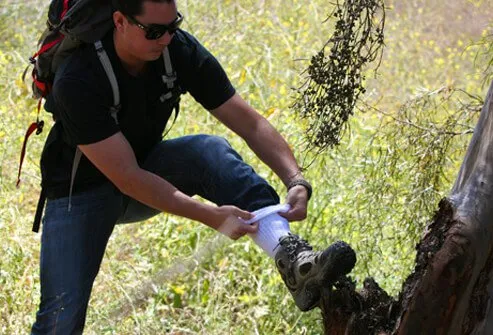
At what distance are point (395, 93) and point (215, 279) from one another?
12.0 ft

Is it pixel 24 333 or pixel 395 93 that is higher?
pixel 395 93

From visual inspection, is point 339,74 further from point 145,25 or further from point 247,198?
point 145,25

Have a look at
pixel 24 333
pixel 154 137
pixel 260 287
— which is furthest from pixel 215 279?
pixel 154 137

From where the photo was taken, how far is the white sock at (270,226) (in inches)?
145

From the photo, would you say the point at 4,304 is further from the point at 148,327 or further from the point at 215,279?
the point at 215,279

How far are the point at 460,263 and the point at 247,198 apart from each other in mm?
933

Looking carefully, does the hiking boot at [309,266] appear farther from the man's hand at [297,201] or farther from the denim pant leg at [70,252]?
the denim pant leg at [70,252]

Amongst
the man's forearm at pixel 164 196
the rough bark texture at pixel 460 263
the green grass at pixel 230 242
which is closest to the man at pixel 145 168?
the man's forearm at pixel 164 196

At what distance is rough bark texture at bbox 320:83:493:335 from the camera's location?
3.18 metres

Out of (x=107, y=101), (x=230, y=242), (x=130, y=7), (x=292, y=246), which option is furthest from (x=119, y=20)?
(x=230, y=242)

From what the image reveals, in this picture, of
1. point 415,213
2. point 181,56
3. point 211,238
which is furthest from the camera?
point 211,238

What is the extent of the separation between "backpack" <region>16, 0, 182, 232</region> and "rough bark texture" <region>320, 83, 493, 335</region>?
124 cm

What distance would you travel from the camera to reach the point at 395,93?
8.66 meters

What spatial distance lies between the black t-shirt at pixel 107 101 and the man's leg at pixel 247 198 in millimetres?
154
